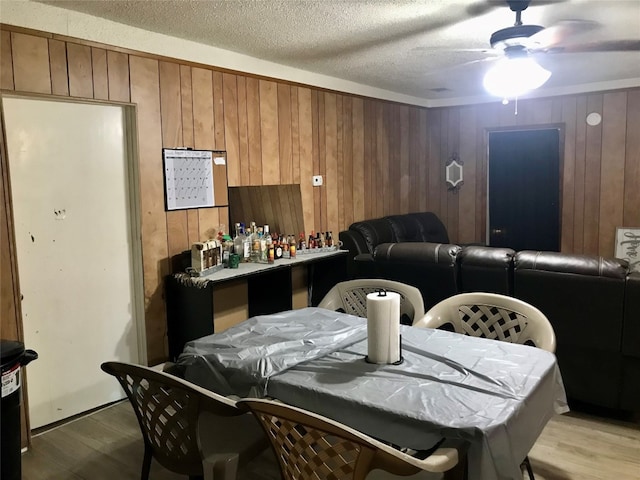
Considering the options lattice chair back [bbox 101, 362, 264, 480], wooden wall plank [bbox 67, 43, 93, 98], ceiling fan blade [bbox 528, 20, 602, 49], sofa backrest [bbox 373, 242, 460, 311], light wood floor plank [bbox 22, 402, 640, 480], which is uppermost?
ceiling fan blade [bbox 528, 20, 602, 49]

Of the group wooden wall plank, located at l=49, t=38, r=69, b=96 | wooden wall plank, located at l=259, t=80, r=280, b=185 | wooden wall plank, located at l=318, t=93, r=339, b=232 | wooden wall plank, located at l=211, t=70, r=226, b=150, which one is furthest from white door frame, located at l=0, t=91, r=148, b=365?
wooden wall plank, located at l=318, t=93, r=339, b=232

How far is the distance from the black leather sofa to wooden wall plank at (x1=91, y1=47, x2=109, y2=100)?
2.28 meters

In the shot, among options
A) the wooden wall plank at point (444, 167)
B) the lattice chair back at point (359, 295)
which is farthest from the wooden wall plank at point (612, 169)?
the lattice chair back at point (359, 295)

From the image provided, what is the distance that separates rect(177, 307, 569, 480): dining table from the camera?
5.17 feet

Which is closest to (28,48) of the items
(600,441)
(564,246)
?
(600,441)

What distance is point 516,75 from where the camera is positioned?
3141 mm

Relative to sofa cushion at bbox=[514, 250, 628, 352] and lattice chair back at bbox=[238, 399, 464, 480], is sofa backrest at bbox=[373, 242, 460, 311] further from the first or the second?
lattice chair back at bbox=[238, 399, 464, 480]

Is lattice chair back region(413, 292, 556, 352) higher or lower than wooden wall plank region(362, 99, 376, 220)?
lower

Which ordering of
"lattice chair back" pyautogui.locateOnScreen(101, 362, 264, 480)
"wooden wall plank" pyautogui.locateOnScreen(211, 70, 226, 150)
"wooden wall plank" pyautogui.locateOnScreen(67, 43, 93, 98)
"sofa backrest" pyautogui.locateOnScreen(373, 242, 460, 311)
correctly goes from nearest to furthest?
"lattice chair back" pyautogui.locateOnScreen(101, 362, 264, 480) → "wooden wall plank" pyautogui.locateOnScreen(67, 43, 93, 98) → "sofa backrest" pyautogui.locateOnScreen(373, 242, 460, 311) → "wooden wall plank" pyautogui.locateOnScreen(211, 70, 226, 150)

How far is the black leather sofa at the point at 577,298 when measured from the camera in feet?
9.47

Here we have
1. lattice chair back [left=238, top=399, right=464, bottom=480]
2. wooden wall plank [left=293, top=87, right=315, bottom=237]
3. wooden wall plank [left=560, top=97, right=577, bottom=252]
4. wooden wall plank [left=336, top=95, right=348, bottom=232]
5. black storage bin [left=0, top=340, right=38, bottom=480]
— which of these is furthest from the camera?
wooden wall plank [left=560, top=97, right=577, bottom=252]

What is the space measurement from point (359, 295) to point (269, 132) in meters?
2.01

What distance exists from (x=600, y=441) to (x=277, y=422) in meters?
2.17

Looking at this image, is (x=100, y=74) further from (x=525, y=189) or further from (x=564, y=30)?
(x=525, y=189)
